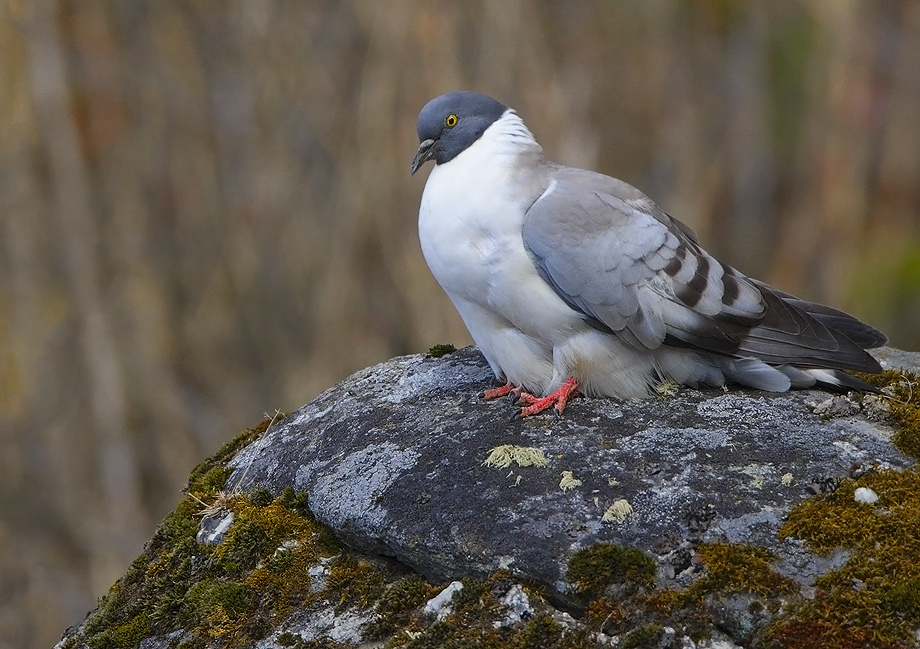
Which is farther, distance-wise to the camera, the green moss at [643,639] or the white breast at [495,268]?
the white breast at [495,268]

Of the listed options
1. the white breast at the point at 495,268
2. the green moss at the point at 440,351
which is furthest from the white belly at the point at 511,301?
the green moss at the point at 440,351

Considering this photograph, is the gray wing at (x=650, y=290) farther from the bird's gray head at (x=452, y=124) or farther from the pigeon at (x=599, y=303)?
the bird's gray head at (x=452, y=124)

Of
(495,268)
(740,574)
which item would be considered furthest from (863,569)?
(495,268)

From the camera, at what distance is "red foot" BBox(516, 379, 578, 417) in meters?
4.10

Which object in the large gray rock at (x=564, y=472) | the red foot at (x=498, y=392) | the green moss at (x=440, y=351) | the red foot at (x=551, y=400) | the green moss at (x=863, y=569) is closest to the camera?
the green moss at (x=863, y=569)

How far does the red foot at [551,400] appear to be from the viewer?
13.5 feet

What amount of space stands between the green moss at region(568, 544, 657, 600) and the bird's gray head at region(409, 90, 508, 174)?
221cm

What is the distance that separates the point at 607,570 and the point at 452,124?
2.42 metres

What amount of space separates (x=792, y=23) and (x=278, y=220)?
19.9 ft

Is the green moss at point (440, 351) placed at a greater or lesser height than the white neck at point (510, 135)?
lesser

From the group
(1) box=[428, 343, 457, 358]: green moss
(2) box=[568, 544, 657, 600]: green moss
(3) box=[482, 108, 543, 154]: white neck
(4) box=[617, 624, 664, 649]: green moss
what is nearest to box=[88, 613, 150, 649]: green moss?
(2) box=[568, 544, 657, 600]: green moss

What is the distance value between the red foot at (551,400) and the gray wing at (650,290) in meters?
0.29

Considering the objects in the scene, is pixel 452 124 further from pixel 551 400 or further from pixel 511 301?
pixel 551 400

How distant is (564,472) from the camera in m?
3.60
